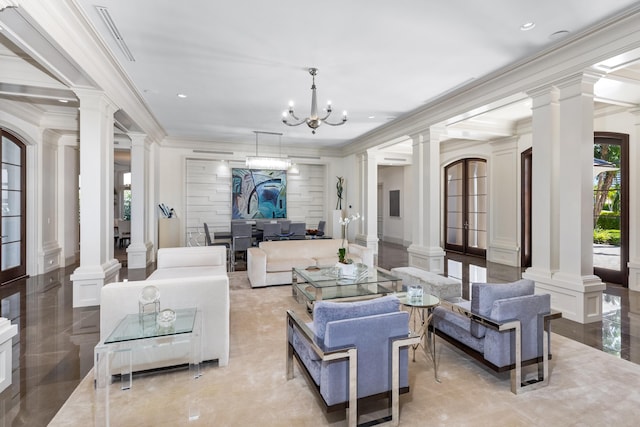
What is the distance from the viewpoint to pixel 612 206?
564cm

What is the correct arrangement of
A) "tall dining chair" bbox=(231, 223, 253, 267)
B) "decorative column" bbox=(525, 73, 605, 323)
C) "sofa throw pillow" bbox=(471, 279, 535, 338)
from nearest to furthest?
"sofa throw pillow" bbox=(471, 279, 535, 338)
"decorative column" bbox=(525, 73, 605, 323)
"tall dining chair" bbox=(231, 223, 253, 267)

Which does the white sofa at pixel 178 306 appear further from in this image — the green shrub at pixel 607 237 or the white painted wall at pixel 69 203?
the green shrub at pixel 607 237

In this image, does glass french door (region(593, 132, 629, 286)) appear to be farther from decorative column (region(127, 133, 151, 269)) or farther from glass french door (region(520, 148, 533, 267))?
decorative column (region(127, 133, 151, 269))

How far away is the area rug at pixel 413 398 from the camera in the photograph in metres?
2.05

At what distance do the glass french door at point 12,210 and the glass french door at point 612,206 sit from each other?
32.9 ft

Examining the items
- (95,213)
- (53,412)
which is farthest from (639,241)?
(95,213)

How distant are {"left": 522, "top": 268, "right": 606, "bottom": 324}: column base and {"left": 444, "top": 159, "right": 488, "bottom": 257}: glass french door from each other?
460cm

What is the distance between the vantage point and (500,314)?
7.57 feet

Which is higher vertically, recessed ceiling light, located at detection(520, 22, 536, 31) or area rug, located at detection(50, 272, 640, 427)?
recessed ceiling light, located at detection(520, 22, 536, 31)

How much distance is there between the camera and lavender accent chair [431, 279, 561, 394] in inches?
92.0

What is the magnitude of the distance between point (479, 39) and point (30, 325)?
591 centimetres

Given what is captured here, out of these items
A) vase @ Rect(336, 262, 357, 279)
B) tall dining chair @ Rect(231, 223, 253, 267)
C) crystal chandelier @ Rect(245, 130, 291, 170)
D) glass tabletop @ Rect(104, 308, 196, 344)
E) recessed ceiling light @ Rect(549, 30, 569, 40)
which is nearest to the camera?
glass tabletop @ Rect(104, 308, 196, 344)

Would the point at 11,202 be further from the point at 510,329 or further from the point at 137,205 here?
the point at 510,329

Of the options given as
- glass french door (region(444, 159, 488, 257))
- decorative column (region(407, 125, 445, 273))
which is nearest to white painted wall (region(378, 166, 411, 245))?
glass french door (region(444, 159, 488, 257))
